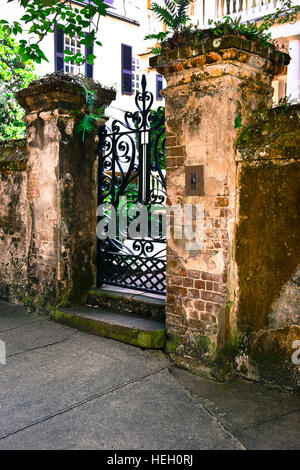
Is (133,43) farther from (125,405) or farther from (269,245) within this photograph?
(125,405)

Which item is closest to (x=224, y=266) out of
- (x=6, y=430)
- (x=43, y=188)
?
(x=6, y=430)

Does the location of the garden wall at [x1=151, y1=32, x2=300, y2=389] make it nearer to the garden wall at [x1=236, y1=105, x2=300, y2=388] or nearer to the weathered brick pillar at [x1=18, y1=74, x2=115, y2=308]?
the garden wall at [x1=236, y1=105, x2=300, y2=388]

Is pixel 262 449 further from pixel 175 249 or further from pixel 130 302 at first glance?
pixel 130 302

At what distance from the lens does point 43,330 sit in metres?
4.78

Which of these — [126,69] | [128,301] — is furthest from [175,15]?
[126,69]

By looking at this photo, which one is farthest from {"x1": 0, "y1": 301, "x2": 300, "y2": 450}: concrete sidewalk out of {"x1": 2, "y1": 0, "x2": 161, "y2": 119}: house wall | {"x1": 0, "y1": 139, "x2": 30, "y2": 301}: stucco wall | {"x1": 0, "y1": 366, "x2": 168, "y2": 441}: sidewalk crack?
{"x1": 2, "y1": 0, "x2": 161, "y2": 119}: house wall

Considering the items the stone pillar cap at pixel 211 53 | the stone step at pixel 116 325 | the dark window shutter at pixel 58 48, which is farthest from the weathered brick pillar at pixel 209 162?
the dark window shutter at pixel 58 48

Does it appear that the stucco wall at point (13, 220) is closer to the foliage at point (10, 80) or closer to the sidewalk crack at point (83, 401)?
the sidewalk crack at point (83, 401)

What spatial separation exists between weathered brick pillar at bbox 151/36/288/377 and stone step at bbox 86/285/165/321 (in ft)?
2.13

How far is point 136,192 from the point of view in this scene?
16.2ft

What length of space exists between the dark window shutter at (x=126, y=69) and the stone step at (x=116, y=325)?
12417 millimetres

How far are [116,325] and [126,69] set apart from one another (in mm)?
13844

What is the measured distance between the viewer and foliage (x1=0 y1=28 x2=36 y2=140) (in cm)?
975

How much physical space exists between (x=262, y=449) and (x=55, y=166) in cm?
382
